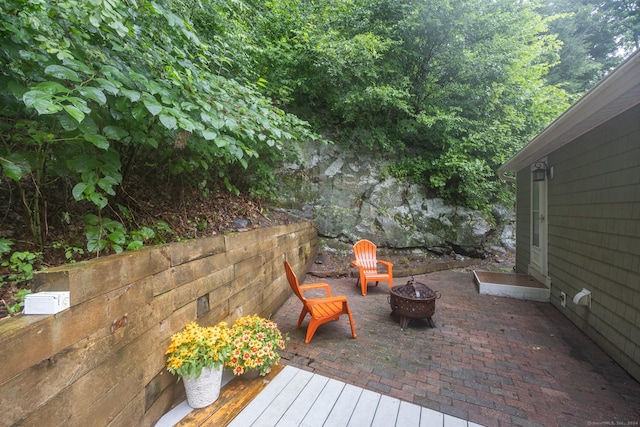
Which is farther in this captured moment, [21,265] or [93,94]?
[21,265]

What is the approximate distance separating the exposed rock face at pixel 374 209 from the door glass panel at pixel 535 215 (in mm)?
1870

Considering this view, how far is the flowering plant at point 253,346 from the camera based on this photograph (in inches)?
70.8

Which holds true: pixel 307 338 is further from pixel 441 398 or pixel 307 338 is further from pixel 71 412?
pixel 71 412

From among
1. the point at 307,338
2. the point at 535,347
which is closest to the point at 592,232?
the point at 535,347

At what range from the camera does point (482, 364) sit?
2.38m

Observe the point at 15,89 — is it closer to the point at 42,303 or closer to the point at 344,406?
the point at 42,303

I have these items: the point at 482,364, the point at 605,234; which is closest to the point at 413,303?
the point at 482,364

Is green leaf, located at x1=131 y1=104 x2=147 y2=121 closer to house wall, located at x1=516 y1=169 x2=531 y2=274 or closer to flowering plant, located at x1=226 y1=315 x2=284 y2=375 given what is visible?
flowering plant, located at x1=226 y1=315 x2=284 y2=375

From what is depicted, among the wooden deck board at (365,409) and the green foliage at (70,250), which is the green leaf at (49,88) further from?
the wooden deck board at (365,409)

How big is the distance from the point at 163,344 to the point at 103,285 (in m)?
0.60

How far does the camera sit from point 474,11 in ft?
19.8

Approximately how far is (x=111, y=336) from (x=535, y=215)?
6.06m

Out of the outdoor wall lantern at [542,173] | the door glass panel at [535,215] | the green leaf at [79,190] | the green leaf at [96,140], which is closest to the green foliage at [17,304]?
the green leaf at [79,190]

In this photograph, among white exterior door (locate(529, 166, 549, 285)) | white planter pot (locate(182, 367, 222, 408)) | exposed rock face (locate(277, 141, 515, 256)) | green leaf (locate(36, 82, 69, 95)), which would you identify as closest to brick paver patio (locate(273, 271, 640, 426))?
white planter pot (locate(182, 367, 222, 408))
